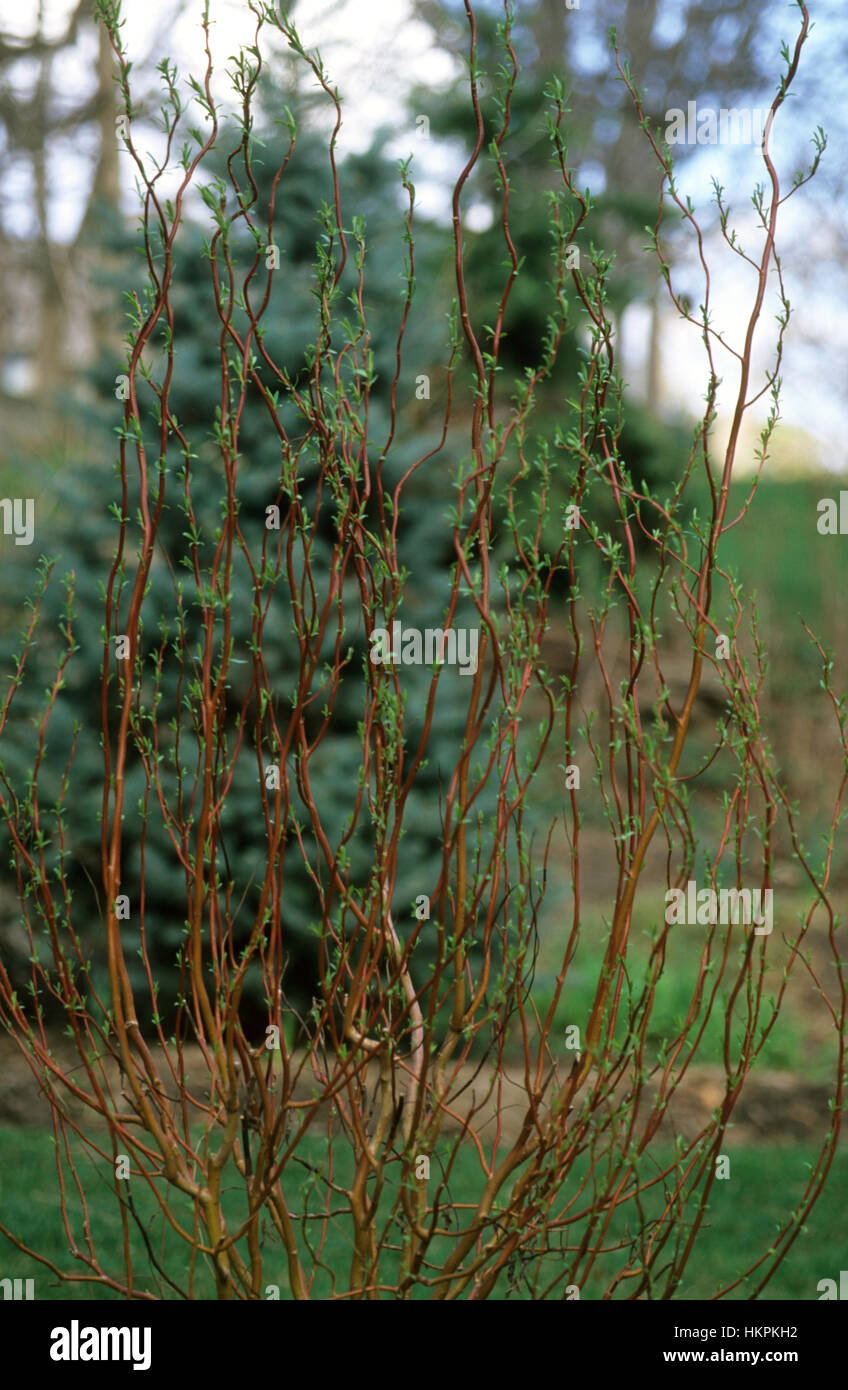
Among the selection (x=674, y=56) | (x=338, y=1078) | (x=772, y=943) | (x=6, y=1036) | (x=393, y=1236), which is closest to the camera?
(x=338, y=1078)

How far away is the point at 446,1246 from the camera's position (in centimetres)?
389

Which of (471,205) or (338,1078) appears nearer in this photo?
(338,1078)

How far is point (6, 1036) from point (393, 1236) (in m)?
2.43

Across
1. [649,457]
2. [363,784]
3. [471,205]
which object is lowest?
[363,784]

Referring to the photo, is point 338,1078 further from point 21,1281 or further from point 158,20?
point 158,20

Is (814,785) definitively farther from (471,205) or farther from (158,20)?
(158,20)

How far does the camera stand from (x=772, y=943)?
658cm

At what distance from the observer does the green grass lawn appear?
11.2 ft

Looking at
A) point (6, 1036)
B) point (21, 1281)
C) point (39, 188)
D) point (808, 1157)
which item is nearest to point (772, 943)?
point (808, 1157)

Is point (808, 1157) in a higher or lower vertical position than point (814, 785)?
lower

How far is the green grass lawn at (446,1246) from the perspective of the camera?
3.41 m

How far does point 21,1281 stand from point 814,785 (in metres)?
7.96
